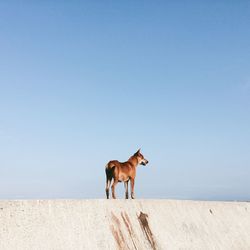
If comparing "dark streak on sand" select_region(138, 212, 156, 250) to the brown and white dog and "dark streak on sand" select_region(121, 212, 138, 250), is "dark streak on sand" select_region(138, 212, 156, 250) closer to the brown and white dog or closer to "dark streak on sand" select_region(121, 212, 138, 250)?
"dark streak on sand" select_region(121, 212, 138, 250)

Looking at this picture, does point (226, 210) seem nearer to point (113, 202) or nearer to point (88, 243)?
point (113, 202)

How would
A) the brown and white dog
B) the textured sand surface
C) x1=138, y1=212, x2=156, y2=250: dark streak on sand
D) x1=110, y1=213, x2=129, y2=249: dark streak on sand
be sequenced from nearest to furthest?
the textured sand surface
x1=110, y1=213, x2=129, y2=249: dark streak on sand
x1=138, y1=212, x2=156, y2=250: dark streak on sand
the brown and white dog

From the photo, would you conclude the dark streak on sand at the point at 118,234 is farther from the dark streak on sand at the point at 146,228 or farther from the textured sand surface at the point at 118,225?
the dark streak on sand at the point at 146,228

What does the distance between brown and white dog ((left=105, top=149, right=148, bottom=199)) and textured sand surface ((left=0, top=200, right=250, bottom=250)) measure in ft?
5.49

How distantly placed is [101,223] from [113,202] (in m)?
1.40

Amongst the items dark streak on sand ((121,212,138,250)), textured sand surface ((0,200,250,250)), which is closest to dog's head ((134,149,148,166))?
textured sand surface ((0,200,250,250))

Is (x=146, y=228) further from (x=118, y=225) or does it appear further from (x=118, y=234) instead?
(x=118, y=234)

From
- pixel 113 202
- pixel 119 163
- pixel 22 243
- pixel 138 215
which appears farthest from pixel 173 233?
pixel 22 243

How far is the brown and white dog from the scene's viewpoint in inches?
612

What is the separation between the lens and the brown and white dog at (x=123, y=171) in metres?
15.6

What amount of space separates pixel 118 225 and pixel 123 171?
387 centimetres

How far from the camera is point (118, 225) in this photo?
488 inches

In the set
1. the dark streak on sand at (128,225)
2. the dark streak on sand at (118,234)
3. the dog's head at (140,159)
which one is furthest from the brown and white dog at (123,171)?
the dark streak on sand at (118,234)

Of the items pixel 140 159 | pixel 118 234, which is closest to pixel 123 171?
pixel 140 159
